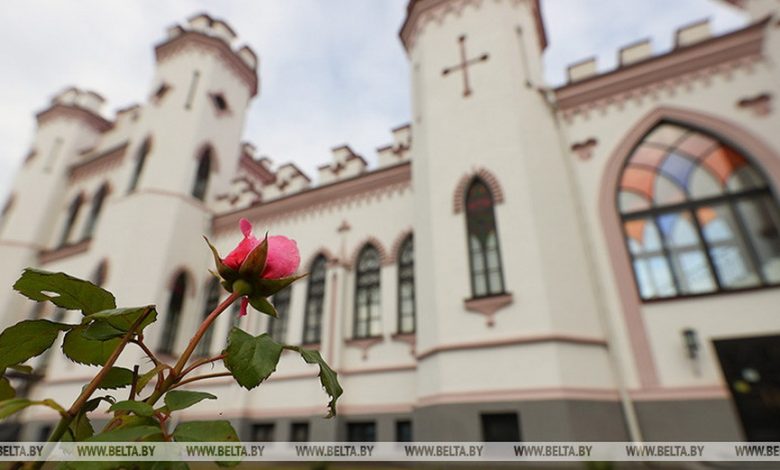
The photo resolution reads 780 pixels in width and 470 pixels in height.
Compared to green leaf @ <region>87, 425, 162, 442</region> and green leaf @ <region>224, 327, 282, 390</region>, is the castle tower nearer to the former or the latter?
green leaf @ <region>224, 327, 282, 390</region>

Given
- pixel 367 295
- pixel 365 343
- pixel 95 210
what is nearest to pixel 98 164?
pixel 95 210

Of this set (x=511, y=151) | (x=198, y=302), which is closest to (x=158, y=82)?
(x=198, y=302)

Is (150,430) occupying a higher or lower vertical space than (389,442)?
higher

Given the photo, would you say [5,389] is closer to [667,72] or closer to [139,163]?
[667,72]

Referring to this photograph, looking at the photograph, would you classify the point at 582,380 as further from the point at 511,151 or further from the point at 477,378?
the point at 511,151

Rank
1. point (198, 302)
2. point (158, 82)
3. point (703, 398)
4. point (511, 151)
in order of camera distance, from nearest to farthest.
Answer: point (703, 398)
point (511, 151)
point (198, 302)
point (158, 82)

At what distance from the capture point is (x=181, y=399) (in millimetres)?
658

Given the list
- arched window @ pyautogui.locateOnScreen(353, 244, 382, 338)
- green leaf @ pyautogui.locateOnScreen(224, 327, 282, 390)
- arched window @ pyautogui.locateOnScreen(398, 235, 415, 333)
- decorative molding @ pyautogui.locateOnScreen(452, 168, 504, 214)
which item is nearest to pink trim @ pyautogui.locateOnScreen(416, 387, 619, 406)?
arched window @ pyautogui.locateOnScreen(398, 235, 415, 333)

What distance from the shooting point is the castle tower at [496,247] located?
6.02 meters

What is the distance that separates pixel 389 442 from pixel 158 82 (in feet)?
44.5

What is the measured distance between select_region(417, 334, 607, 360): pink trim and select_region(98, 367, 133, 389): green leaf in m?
6.23

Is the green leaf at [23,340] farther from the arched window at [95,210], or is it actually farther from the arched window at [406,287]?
the arched window at [95,210]

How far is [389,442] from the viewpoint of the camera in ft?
25.2

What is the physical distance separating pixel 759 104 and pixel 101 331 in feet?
32.6
